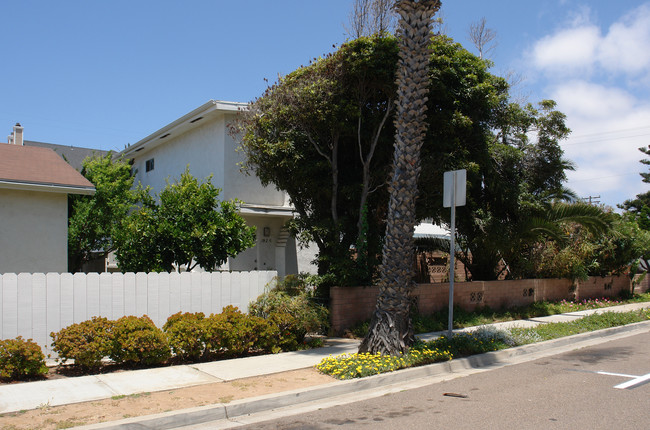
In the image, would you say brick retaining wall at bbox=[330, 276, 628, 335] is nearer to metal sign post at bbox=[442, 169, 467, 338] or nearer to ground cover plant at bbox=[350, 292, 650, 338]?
ground cover plant at bbox=[350, 292, 650, 338]

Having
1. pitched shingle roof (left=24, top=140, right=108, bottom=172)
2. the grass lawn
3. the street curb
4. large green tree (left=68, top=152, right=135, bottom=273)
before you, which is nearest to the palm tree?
the grass lawn

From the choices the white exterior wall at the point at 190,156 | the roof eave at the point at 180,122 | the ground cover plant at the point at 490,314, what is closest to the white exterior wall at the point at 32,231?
the white exterior wall at the point at 190,156

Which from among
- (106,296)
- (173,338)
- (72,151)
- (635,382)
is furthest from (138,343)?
(72,151)

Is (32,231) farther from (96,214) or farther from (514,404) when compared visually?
(514,404)

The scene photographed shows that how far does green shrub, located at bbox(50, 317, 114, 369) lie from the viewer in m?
8.17

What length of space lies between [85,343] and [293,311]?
394cm

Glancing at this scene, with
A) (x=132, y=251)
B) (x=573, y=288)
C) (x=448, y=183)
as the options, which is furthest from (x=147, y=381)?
(x=573, y=288)

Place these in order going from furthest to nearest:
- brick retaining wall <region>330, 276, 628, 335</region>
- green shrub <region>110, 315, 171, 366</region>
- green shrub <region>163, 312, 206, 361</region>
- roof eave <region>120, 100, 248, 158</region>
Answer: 1. roof eave <region>120, 100, 248, 158</region>
2. brick retaining wall <region>330, 276, 628, 335</region>
3. green shrub <region>163, 312, 206, 361</region>
4. green shrub <region>110, 315, 171, 366</region>

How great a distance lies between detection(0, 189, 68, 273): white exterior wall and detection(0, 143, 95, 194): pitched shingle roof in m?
0.43

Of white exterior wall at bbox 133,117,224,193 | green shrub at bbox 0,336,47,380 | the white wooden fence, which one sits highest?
white exterior wall at bbox 133,117,224,193

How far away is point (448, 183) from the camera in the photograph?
10.6 meters

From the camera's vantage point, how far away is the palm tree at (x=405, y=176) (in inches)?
371

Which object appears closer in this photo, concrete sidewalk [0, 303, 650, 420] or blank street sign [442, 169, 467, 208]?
concrete sidewalk [0, 303, 650, 420]

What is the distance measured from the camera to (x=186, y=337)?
356 inches
